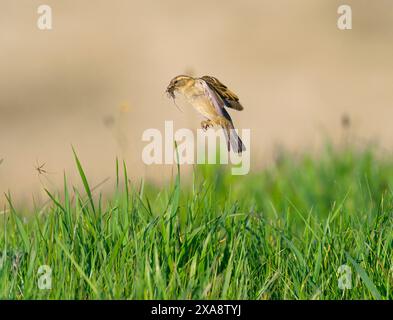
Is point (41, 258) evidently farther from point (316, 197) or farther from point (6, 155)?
point (6, 155)

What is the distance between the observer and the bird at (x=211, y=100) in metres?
3.99

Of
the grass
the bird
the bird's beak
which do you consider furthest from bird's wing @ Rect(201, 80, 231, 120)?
the grass

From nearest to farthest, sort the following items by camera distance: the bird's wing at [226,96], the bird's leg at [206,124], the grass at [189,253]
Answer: the grass at [189,253] → the bird's leg at [206,124] → the bird's wing at [226,96]

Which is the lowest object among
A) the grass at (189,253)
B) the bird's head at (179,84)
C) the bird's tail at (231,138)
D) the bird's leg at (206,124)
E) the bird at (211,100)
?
the grass at (189,253)

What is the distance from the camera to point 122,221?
405 cm

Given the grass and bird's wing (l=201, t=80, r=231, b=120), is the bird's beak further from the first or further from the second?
the grass

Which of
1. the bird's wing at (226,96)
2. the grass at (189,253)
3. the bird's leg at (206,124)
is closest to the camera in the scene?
the grass at (189,253)

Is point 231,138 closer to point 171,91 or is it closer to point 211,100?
point 211,100

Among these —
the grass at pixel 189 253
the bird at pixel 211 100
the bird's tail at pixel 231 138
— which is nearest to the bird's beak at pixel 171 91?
the bird at pixel 211 100

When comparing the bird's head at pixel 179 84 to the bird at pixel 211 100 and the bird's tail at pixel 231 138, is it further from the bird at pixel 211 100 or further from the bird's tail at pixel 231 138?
the bird's tail at pixel 231 138

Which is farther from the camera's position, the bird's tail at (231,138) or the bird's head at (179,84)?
the bird's head at (179,84)

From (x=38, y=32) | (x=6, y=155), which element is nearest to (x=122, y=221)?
(x=6, y=155)

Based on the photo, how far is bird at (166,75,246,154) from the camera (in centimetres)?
399

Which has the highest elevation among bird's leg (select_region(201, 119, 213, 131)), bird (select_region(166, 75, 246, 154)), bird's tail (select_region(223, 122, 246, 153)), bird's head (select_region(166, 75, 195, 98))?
bird's head (select_region(166, 75, 195, 98))
